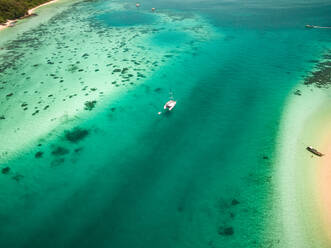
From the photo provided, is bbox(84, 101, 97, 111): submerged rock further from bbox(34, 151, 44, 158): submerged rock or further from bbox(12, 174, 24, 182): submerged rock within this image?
bbox(12, 174, 24, 182): submerged rock

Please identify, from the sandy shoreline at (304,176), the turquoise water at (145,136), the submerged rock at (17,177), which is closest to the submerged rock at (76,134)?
the turquoise water at (145,136)

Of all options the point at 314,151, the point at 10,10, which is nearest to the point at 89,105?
the point at 314,151

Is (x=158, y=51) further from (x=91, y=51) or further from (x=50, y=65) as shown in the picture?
(x=50, y=65)

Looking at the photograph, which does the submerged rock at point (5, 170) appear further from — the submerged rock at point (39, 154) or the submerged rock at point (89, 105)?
the submerged rock at point (89, 105)

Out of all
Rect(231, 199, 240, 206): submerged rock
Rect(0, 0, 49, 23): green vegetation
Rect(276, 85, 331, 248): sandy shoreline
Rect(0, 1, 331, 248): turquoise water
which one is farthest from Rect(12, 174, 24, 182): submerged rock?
Rect(0, 0, 49, 23): green vegetation

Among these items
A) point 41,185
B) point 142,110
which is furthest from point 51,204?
point 142,110

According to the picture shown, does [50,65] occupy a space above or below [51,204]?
above
